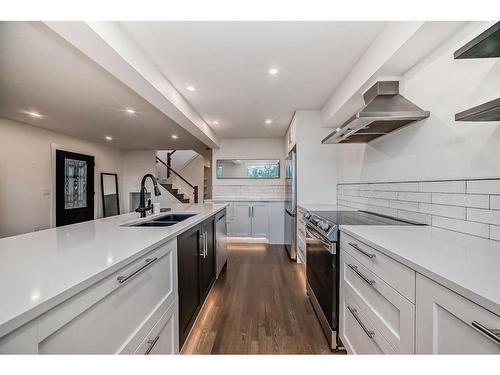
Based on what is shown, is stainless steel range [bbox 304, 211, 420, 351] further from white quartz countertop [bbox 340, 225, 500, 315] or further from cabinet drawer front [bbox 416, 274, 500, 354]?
cabinet drawer front [bbox 416, 274, 500, 354]

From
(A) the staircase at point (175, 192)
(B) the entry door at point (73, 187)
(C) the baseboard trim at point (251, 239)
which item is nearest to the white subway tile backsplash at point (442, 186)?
(C) the baseboard trim at point (251, 239)

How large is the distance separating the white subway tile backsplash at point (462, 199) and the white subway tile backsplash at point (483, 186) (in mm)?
27

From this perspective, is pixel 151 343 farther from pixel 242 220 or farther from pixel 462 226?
pixel 242 220

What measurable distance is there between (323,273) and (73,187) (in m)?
5.74

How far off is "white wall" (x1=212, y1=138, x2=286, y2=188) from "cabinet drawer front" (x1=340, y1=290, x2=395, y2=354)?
4.02m

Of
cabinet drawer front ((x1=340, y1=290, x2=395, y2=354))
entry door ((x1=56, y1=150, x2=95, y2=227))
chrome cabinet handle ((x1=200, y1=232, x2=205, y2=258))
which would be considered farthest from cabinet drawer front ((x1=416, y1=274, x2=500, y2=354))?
entry door ((x1=56, y1=150, x2=95, y2=227))

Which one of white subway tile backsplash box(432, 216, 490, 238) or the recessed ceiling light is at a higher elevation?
the recessed ceiling light

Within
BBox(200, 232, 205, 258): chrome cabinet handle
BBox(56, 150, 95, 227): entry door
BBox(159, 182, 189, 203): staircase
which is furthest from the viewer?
BBox(159, 182, 189, 203): staircase

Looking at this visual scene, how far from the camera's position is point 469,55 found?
92 cm

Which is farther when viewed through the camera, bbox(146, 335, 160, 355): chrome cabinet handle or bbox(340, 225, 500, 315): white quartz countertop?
bbox(146, 335, 160, 355): chrome cabinet handle

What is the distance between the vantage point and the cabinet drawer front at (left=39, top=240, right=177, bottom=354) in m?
0.62
